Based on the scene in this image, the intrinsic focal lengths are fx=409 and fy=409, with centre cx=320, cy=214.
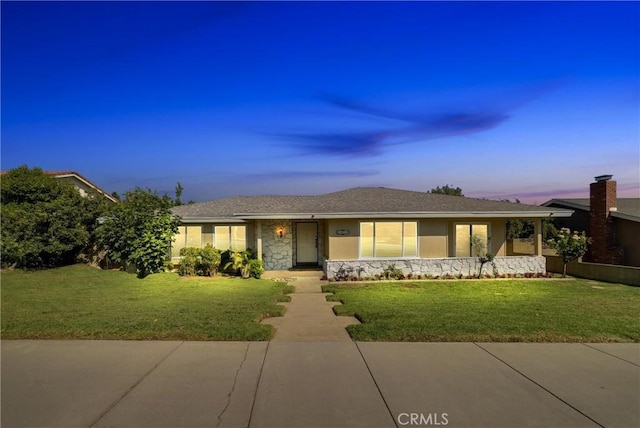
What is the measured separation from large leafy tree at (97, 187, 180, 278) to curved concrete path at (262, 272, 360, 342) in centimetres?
603

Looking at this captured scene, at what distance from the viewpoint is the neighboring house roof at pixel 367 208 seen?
49.5 ft

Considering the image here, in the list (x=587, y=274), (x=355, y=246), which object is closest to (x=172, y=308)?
(x=355, y=246)

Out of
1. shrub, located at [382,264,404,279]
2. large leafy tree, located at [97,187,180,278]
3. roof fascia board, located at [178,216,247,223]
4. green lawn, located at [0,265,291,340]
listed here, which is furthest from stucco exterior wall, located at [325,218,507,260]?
large leafy tree, located at [97,187,180,278]

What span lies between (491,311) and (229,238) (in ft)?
37.6

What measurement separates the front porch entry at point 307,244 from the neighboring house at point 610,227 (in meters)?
12.0

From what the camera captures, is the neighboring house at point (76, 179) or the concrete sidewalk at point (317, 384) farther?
the neighboring house at point (76, 179)

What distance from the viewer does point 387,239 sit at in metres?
15.8

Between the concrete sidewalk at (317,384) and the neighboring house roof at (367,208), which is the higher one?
the neighboring house roof at (367,208)

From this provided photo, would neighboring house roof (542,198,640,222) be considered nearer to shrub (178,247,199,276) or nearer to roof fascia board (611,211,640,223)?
roof fascia board (611,211,640,223)

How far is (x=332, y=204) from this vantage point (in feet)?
54.9

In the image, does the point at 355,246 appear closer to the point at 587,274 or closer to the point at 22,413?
the point at 587,274

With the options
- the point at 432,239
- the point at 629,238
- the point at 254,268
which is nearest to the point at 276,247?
the point at 254,268

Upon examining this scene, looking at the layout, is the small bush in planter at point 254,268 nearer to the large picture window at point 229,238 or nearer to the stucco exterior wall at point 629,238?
the large picture window at point 229,238

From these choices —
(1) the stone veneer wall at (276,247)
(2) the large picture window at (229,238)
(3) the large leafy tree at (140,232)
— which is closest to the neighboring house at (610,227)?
(1) the stone veneer wall at (276,247)
